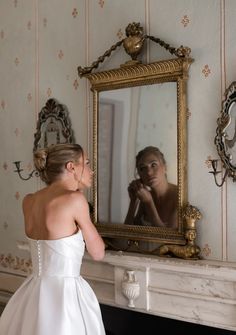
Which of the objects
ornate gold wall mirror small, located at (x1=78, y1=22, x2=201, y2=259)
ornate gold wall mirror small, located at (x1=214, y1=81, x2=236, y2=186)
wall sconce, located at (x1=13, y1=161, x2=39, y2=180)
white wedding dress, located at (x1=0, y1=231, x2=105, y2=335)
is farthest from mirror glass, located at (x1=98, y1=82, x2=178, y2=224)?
wall sconce, located at (x1=13, y1=161, x2=39, y2=180)

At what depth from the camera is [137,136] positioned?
231cm

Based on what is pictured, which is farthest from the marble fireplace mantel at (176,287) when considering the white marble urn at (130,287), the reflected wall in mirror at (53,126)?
the reflected wall in mirror at (53,126)

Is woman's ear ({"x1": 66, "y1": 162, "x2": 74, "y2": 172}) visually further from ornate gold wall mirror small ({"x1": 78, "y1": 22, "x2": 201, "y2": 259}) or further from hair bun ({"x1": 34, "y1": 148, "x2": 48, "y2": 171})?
ornate gold wall mirror small ({"x1": 78, "y1": 22, "x2": 201, "y2": 259})

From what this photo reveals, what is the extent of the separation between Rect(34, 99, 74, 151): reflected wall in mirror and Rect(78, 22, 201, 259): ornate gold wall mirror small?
24cm

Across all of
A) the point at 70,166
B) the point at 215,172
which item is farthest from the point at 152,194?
the point at 70,166

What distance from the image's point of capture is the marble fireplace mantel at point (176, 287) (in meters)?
2.00

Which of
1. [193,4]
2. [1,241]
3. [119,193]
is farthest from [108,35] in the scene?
[1,241]

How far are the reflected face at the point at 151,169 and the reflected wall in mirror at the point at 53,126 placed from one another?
54cm

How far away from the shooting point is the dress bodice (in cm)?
200

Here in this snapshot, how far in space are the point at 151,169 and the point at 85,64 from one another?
0.73m

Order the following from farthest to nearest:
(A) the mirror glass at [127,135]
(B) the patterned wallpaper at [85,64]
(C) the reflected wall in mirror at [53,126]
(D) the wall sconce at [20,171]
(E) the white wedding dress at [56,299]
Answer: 1. (D) the wall sconce at [20,171]
2. (C) the reflected wall in mirror at [53,126]
3. (A) the mirror glass at [127,135]
4. (B) the patterned wallpaper at [85,64]
5. (E) the white wedding dress at [56,299]

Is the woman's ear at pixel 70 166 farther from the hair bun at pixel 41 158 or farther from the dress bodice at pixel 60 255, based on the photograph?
the dress bodice at pixel 60 255

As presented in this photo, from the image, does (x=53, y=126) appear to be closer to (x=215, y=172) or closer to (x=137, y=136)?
(x=137, y=136)

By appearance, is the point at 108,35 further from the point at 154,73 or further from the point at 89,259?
the point at 89,259
